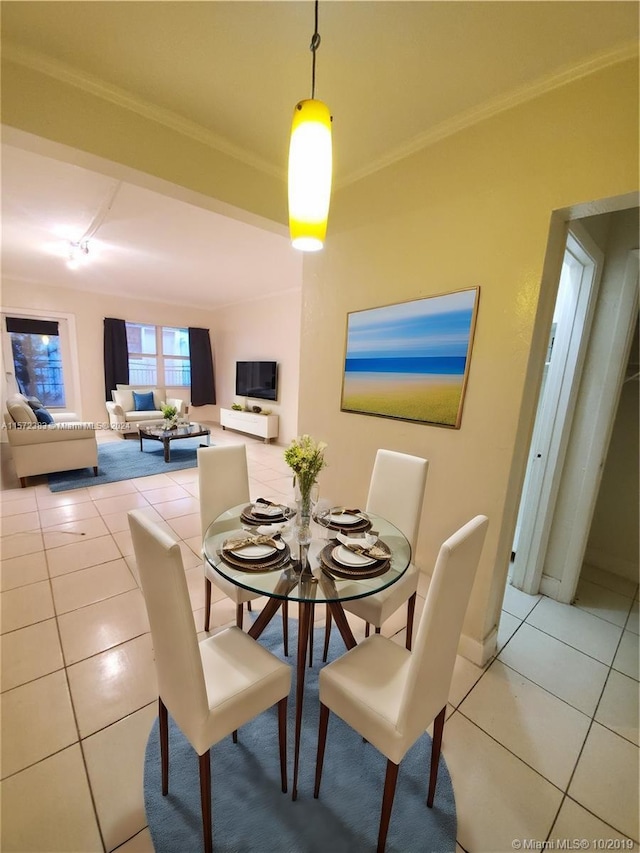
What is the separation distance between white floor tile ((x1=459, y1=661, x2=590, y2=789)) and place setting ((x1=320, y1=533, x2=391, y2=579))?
83 cm

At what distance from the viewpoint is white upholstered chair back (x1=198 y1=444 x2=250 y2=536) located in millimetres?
1853

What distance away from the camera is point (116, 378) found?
654cm

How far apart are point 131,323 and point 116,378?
1183 mm

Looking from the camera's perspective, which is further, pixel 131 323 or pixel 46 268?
pixel 131 323

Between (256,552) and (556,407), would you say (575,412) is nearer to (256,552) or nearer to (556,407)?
(556,407)

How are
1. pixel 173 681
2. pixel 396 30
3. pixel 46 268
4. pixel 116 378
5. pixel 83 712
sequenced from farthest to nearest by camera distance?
pixel 116 378, pixel 46 268, pixel 83 712, pixel 396 30, pixel 173 681

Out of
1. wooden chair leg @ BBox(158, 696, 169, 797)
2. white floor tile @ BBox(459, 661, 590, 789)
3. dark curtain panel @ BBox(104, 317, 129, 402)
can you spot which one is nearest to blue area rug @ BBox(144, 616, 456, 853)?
wooden chair leg @ BBox(158, 696, 169, 797)

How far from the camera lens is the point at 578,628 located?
6.47 feet

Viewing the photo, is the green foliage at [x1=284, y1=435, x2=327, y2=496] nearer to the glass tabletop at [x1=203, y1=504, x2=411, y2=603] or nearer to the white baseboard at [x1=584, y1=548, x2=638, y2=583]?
the glass tabletop at [x1=203, y1=504, x2=411, y2=603]

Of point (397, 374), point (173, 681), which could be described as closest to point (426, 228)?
point (397, 374)

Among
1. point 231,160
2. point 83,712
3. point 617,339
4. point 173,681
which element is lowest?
point 83,712

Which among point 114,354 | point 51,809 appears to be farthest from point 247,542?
point 114,354

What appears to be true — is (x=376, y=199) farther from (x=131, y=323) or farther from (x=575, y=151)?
(x=131, y=323)

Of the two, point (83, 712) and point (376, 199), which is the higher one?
point (376, 199)
